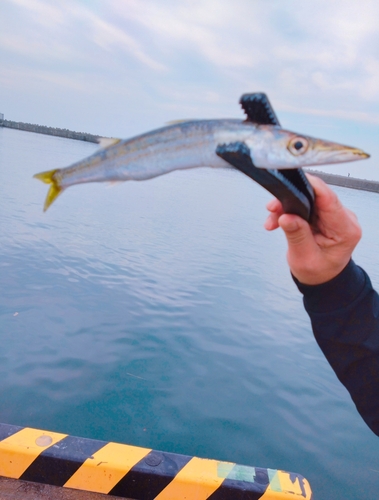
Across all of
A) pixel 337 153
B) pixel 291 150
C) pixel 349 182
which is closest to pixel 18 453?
pixel 291 150

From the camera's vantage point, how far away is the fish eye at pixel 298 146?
1959 mm

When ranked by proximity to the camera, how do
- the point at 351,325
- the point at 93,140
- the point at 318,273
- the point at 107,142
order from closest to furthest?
the point at 107,142
the point at 318,273
the point at 351,325
the point at 93,140

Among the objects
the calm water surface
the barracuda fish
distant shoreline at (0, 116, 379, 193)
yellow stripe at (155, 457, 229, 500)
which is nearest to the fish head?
the barracuda fish

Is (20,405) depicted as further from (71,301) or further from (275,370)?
(275,370)

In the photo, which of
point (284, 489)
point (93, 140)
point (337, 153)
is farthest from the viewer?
point (93, 140)

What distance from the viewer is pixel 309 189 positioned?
7.98 ft

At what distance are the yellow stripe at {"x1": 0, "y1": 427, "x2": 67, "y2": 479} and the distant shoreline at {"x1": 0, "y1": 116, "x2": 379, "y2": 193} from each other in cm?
9927

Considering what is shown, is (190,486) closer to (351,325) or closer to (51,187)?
(351,325)

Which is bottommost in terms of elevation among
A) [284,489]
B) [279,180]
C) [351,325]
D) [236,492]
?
[236,492]

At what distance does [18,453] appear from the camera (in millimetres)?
4051

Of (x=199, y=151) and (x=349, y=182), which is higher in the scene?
(x=349, y=182)

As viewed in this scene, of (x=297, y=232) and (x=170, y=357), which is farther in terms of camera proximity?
(x=170, y=357)

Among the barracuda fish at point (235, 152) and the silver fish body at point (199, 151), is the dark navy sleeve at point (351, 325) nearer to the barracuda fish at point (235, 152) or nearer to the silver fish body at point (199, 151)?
the barracuda fish at point (235, 152)

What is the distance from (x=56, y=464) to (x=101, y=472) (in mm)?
443
